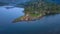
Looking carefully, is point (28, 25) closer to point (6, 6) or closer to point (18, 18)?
point (18, 18)

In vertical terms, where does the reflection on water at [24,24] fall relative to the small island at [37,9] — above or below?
below

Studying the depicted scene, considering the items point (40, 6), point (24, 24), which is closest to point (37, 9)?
point (40, 6)

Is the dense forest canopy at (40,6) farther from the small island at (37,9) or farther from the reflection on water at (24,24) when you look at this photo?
the reflection on water at (24,24)

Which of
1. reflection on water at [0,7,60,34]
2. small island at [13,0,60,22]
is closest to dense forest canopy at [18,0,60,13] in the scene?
small island at [13,0,60,22]

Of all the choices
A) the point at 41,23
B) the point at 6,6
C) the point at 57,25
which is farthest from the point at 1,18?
the point at 57,25

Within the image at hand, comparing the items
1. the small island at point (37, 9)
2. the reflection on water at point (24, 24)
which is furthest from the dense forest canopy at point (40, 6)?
the reflection on water at point (24, 24)
